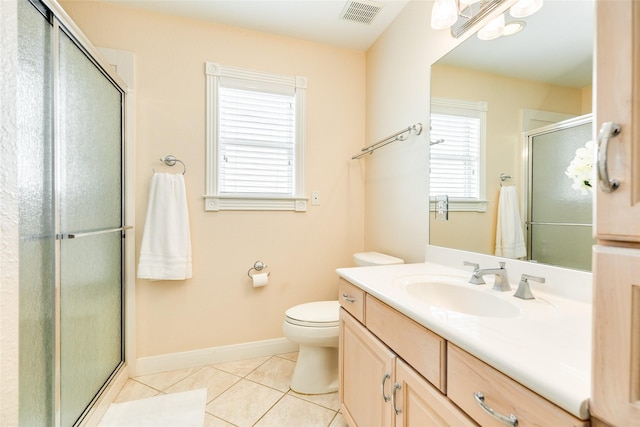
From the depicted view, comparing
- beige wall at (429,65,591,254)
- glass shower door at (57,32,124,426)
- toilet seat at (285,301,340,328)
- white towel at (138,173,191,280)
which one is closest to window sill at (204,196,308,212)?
white towel at (138,173,191,280)

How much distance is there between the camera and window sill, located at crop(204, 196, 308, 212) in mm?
2000

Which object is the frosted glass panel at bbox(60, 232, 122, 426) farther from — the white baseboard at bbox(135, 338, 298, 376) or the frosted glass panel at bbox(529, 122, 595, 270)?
the frosted glass panel at bbox(529, 122, 595, 270)

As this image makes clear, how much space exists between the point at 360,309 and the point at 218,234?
125cm

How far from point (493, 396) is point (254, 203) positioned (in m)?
1.78

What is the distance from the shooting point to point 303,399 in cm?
164

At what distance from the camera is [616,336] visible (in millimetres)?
390

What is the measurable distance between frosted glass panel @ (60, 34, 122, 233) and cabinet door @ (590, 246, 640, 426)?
166 cm

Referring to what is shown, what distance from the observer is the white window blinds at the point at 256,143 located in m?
2.05

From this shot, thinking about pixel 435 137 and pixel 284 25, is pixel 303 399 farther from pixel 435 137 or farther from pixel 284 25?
pixel 284 25

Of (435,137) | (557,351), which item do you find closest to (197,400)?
(557,351)

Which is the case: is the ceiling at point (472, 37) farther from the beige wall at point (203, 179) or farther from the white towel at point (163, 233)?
the white towel at point (163, 233)

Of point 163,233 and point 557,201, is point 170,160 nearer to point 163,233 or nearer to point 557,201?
point 163,233

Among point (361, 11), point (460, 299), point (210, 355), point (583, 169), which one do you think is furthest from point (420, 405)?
point (361, 11)

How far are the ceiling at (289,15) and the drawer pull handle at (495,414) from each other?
208cm
